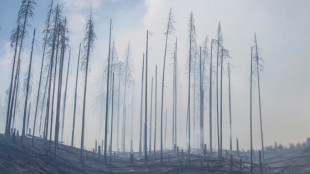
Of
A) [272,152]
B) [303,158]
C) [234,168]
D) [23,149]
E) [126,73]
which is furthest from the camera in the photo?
[126,73]

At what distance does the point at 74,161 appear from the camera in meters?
25.2

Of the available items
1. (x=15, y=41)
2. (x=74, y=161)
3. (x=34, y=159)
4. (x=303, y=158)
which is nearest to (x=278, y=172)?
(x=303, y=158)

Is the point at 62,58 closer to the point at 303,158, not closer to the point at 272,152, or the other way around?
the point at 303,158

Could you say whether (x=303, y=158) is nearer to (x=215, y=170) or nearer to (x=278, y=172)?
(x=278, y=172)

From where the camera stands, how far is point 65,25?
1179 inches

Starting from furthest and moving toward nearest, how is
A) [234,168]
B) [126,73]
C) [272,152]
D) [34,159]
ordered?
[126,73] → [272,152] → [234,168] → [34,159]

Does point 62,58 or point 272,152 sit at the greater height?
point 62,58

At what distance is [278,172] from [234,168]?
444 cm

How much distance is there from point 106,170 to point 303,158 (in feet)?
64.7

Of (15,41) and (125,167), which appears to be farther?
(15,41)

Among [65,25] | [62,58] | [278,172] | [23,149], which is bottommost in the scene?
[278,172]

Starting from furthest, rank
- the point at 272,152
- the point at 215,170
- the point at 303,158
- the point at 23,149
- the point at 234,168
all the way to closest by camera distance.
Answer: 1. the point at 272,152
2. the point at 303,158
3. the point at 234,168
4. the point at 215,170
5. the point at 23,149

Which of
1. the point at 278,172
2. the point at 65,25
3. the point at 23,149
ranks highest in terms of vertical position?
the point at 65,25

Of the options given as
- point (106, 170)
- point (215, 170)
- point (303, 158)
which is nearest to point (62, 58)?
point (106, 170)
